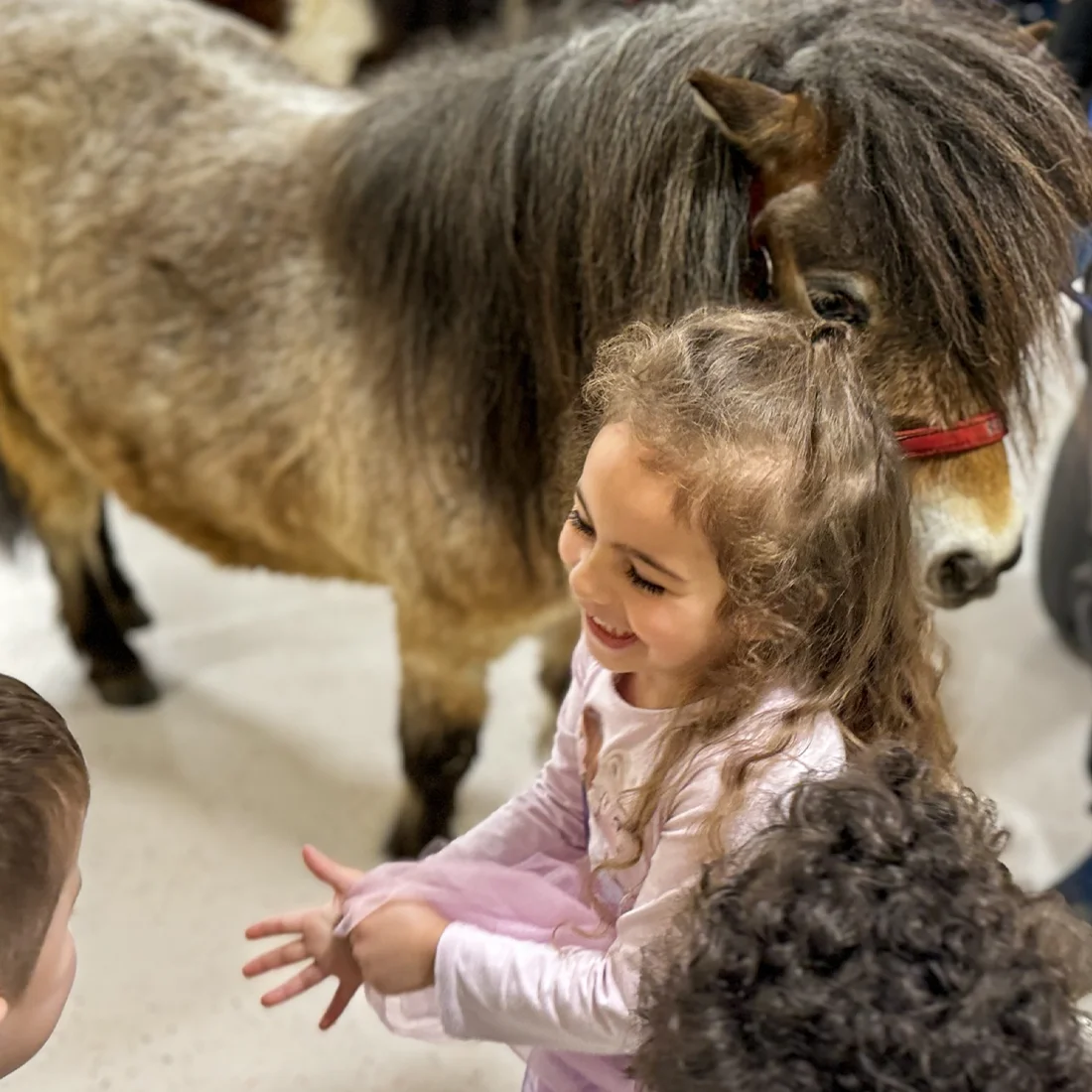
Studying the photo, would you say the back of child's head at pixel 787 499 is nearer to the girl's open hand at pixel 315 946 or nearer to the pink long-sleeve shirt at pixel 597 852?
the pink long-sleeve shirt at pixel 597 852

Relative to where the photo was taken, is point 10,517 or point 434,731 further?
point 10,517

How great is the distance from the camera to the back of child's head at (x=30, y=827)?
1.56 feet

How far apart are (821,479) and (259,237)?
28.6 inches

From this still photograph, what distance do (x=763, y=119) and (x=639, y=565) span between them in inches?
13.6

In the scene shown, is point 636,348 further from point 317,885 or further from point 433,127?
point 317,885

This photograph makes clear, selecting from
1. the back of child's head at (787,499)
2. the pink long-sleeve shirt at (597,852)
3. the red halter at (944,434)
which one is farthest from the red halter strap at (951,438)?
the pink long-sleeve shirt at (597,852)

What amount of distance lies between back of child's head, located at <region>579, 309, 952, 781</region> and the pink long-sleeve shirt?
0.03 m

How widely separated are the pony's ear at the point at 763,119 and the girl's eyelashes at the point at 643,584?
0.34m

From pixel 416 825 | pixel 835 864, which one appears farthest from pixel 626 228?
pixel 416 825

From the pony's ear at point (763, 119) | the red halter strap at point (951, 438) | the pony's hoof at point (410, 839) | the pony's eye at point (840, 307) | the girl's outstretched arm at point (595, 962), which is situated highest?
the pony's ear at point (763, 119)

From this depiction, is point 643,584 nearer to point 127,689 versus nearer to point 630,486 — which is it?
point 630,486

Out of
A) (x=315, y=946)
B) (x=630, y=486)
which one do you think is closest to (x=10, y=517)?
(x=315, y=946)

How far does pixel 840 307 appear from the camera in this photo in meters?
0.72

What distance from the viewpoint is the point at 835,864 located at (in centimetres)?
40
